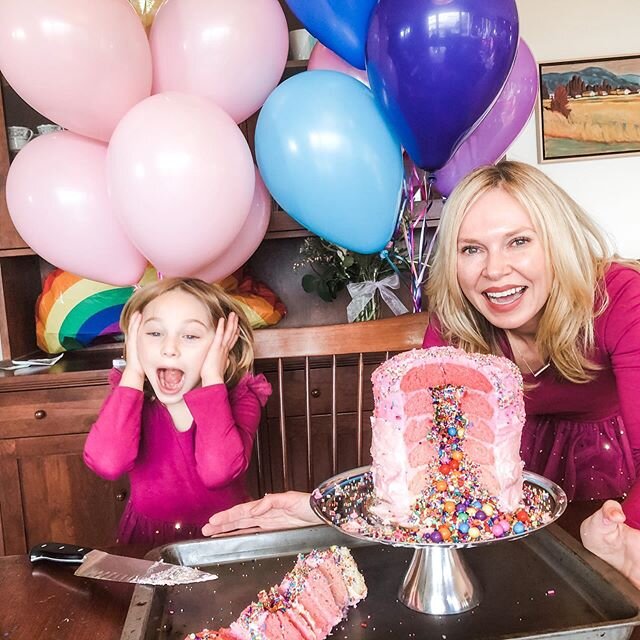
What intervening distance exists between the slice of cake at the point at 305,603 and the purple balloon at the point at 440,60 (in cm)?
98

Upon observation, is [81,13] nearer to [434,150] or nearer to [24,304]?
[434,150]

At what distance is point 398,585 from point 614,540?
0.29m

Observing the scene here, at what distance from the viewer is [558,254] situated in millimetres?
1237

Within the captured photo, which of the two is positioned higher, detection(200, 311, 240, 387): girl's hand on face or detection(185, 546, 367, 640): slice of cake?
detection(200, 311, 240, 387): girl's hand on face

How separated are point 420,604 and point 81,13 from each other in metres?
1.37

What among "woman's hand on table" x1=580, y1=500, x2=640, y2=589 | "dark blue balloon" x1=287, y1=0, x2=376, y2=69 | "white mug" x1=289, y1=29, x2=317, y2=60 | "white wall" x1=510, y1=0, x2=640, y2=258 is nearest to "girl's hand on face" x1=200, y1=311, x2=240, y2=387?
"dark blue balloon" x1=287, y1=0, x2=376, y2=69

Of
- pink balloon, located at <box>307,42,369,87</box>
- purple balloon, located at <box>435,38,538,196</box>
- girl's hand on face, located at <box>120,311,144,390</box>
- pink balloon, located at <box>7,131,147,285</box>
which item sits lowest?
girl's hand on face, located at <box>120,311,144,390</box>

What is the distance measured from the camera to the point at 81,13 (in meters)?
1.45

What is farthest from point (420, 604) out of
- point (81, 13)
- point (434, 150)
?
point (81, 13)

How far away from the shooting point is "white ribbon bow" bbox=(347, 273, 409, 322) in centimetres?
217

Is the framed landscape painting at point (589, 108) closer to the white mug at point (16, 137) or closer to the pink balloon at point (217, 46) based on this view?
the pink balloon at point (217, 46)

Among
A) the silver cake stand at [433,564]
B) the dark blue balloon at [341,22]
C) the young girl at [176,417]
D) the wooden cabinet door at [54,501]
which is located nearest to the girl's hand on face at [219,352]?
the young girl at [176,417]

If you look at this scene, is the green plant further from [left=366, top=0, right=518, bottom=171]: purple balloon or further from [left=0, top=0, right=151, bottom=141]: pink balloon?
[left=0, top=0, right=151, bottom=141]: pink balloon

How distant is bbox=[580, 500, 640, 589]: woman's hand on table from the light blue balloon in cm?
95
